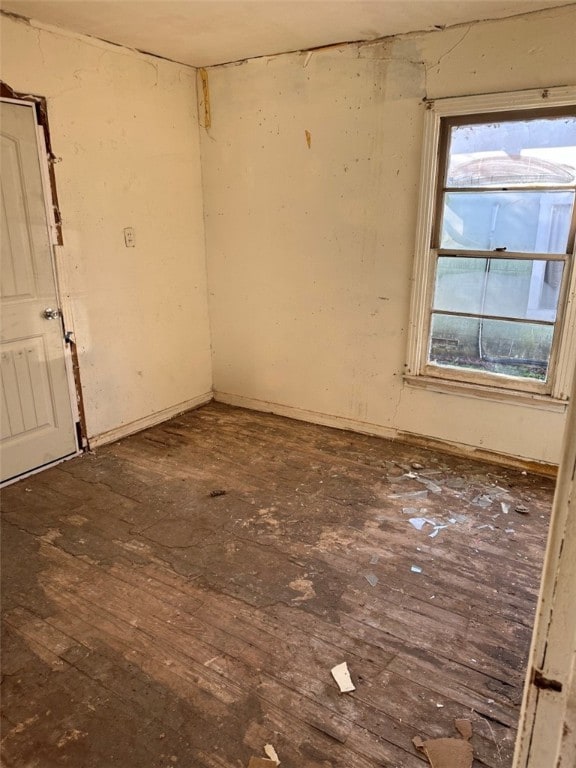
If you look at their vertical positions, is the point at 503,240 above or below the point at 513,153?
below

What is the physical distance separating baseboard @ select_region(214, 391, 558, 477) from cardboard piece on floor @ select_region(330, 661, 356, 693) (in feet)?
6.65

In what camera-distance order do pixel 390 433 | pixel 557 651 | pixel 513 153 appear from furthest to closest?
pixel 390 433 < pixel 513 153 < pixel 557 651

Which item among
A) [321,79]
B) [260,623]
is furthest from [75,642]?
[321,79]

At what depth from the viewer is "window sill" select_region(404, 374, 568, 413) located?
10.4ft

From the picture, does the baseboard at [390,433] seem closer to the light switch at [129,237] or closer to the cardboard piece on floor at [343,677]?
the light switch at [129,237]

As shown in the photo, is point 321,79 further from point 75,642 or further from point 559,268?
point 75,642

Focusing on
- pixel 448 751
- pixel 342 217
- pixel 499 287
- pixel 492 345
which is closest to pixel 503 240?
pixel 499 287

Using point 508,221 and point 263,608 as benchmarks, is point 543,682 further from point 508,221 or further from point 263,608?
point 508,221

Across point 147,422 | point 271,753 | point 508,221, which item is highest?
point 508,221

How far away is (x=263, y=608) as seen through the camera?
218 centimetres

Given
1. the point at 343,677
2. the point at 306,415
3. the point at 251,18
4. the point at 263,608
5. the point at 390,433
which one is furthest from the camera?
the point at 306,415

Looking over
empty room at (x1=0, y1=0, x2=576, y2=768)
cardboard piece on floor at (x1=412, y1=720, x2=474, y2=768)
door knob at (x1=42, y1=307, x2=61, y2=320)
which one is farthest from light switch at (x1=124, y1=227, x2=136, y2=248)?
cardboard piece on floor at (x1=412, y1=720, x2=474, y2=768)

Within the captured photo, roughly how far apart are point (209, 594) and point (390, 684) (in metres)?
0.85

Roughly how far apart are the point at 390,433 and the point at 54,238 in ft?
8.63
